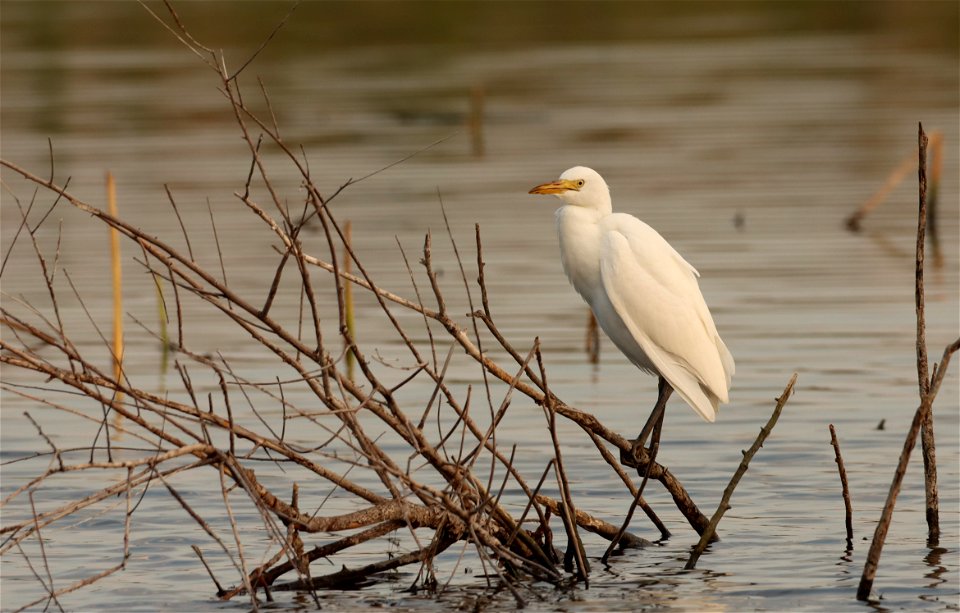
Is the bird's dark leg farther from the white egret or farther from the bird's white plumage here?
the bird's white plumage

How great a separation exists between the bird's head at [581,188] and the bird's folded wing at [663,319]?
0.61ft

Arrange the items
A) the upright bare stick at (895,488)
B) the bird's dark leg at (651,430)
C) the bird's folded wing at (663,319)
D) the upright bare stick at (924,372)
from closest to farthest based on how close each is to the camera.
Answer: the upright bare stick at (895,488) < the upright bare stick at (924,372) < the bird's dark leg at (651,430) < the bird's folded wing at (663,319)

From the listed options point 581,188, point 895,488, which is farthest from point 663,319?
point 895,488

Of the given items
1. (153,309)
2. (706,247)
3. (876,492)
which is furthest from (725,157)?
(876,492)

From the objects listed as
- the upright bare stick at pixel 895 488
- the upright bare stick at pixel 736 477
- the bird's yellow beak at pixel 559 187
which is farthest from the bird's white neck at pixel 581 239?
the upright bare stick at pixel 895 488

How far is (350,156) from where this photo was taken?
2402 cm

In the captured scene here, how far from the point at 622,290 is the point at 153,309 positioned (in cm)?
765

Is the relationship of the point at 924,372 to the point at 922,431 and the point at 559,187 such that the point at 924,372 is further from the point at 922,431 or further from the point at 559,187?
the point at 559,187

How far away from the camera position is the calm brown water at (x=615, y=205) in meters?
8.76

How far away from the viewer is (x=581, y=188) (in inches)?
347

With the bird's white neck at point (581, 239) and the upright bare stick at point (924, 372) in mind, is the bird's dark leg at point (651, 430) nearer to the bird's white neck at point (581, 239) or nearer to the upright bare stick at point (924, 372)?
the bird's white neck at point (581, 239)

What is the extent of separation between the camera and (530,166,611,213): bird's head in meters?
8.76

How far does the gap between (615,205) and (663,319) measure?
36.1 feet

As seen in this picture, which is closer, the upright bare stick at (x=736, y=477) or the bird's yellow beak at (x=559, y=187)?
the upright bare stick at (x=736, y=477)
